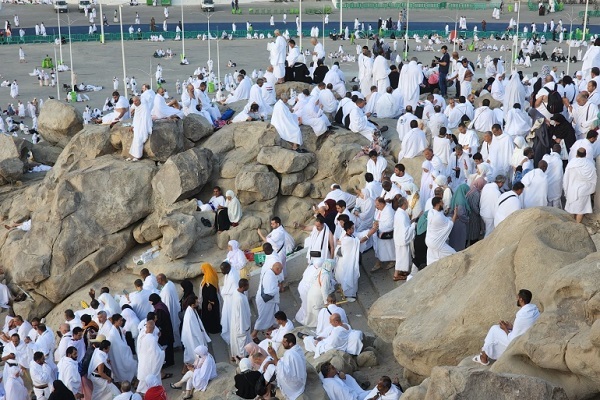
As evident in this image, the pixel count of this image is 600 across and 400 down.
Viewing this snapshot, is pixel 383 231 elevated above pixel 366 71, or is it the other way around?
pixel 366 71

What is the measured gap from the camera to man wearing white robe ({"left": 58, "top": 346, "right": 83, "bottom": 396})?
13414 mm

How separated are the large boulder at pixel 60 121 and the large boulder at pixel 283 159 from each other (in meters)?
5.67

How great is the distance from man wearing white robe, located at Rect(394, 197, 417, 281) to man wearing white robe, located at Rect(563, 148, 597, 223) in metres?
2.50

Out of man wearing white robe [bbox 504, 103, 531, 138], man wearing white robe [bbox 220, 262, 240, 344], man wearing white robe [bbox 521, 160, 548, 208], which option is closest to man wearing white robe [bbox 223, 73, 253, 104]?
man wearing white robe [bbox 504, 103, 531, 138]

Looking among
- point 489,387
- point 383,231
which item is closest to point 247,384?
point 489,387

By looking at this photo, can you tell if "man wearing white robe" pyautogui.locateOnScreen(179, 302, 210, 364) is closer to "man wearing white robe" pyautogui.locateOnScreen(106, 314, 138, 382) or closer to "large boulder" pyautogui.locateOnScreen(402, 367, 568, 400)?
"man wearing white robe" pyautogui.locateOnScreen(106, 314, 138, 382)

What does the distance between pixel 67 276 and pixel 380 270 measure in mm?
6361

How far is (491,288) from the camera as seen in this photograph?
11.5 metres

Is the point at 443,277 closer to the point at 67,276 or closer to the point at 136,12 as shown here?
the point at 67,276

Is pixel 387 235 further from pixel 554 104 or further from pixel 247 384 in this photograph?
pixel 247 384

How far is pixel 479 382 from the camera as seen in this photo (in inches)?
332

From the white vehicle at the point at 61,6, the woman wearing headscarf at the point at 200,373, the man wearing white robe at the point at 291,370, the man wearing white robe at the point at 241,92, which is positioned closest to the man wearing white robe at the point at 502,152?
the woman wearing headscarf at the point at 200,373

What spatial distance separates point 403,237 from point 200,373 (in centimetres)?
419

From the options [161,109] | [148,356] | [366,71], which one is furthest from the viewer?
[366,71]
